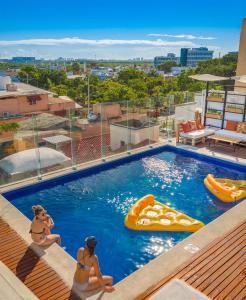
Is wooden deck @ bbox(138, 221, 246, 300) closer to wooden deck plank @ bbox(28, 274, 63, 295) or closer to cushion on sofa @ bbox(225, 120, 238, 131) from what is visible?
wooden deck plank @ bbox(28, 274, 63, 295)

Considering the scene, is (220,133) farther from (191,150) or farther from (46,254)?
(46,254)

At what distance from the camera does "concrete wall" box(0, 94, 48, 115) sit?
32.4 metres

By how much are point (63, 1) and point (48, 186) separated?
31.8 meters

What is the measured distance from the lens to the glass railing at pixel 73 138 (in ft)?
34.3

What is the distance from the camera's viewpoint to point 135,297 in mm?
5152

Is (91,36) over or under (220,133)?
over

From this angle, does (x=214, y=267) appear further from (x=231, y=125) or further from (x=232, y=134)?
(x=231, y=125)

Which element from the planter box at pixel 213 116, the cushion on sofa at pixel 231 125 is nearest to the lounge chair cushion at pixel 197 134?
the cushion on sofa at pixel 231 125

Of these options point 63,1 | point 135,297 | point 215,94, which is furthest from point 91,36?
point 135,297

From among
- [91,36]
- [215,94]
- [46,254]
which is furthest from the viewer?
[91,36]

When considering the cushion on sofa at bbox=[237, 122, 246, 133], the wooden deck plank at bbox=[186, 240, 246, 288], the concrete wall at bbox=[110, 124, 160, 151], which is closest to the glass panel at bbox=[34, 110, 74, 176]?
the concrete wall at bbox=[110, 124, 160, 151]

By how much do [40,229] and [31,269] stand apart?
0.90 meters

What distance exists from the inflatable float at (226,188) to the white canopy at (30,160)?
5.70 meters

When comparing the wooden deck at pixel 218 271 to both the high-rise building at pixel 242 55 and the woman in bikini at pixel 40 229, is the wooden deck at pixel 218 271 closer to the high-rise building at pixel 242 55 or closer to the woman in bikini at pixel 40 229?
the woman in bikini at pixel 40 229
